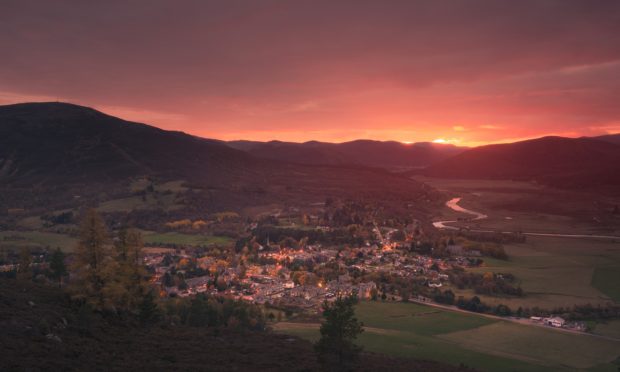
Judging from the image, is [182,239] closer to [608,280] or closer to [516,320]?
[516,320]

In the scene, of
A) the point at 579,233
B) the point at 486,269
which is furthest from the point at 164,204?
the point at 579,233

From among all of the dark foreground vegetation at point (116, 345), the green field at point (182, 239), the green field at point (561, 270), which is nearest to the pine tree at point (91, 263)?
the dark foreground vegetation at point (116, 345)

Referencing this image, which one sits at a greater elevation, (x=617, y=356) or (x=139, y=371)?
(x=139, y=371)

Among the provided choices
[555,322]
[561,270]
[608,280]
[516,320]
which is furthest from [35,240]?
[608,280]

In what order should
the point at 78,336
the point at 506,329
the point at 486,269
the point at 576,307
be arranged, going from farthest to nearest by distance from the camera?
the point at 486,269 < the point at 576,307 < the point at 506,329 < the point at 78,336

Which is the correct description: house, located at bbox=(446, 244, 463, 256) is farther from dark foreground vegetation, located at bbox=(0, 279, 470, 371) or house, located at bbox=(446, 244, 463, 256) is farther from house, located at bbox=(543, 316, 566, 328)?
dark foreground vegetation, located at bbox=(0, 279, 470, 371)

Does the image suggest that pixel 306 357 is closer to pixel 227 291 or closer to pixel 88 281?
pixel 88 281

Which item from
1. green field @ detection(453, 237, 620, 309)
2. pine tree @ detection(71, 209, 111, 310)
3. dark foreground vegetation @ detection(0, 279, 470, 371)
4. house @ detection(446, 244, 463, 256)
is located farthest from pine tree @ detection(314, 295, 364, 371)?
house @ detection(446, 244, 463, 256)
